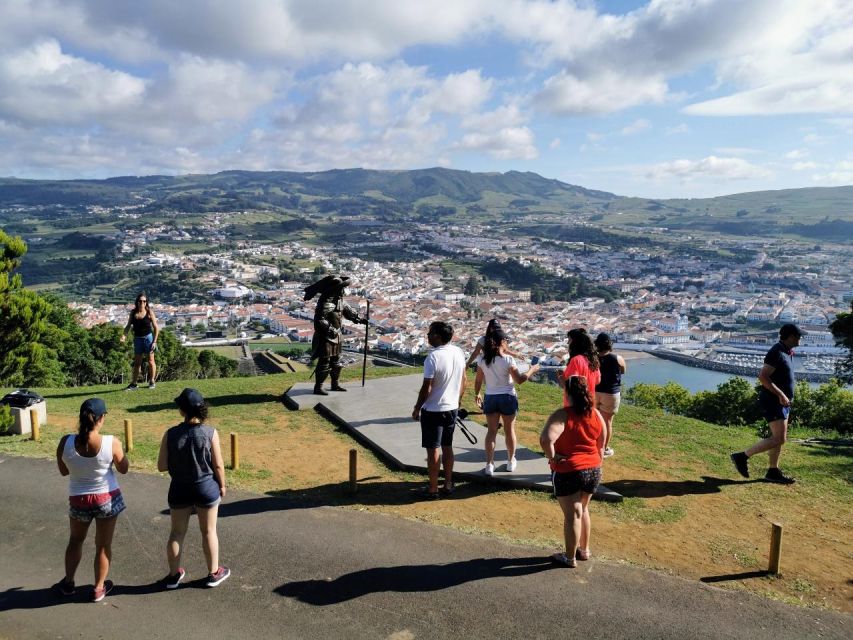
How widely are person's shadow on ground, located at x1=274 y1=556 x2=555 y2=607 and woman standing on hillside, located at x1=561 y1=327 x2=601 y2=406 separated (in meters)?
1.82

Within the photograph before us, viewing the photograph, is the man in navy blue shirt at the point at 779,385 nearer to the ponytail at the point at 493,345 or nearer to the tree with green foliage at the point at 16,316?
the ponytail at the point at 493,345

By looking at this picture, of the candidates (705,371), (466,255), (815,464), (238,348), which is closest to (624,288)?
(466,255)

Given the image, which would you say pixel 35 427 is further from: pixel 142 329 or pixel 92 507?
pixel 92 507

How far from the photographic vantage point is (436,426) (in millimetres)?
6402

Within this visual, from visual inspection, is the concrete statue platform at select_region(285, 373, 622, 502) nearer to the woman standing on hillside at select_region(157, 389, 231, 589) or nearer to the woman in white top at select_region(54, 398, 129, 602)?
the woman standing on hillside at select_region(157, 389, 231, 589)

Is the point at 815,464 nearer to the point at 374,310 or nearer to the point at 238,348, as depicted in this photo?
the point at 238,348

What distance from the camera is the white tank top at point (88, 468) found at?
4.41 m

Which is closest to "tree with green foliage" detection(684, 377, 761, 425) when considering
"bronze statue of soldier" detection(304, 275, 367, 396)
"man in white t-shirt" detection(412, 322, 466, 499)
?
"bronze statue of soldier" detection(304, 275, 367, 396)

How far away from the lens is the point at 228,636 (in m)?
4.21

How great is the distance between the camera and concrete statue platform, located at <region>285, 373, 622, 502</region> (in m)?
7.34

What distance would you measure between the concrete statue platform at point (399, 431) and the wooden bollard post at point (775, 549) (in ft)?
6.12

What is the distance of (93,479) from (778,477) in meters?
7.80

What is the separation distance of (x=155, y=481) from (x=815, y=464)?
29.8 feet

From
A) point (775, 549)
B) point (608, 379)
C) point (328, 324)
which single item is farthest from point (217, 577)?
point (328, 324)
